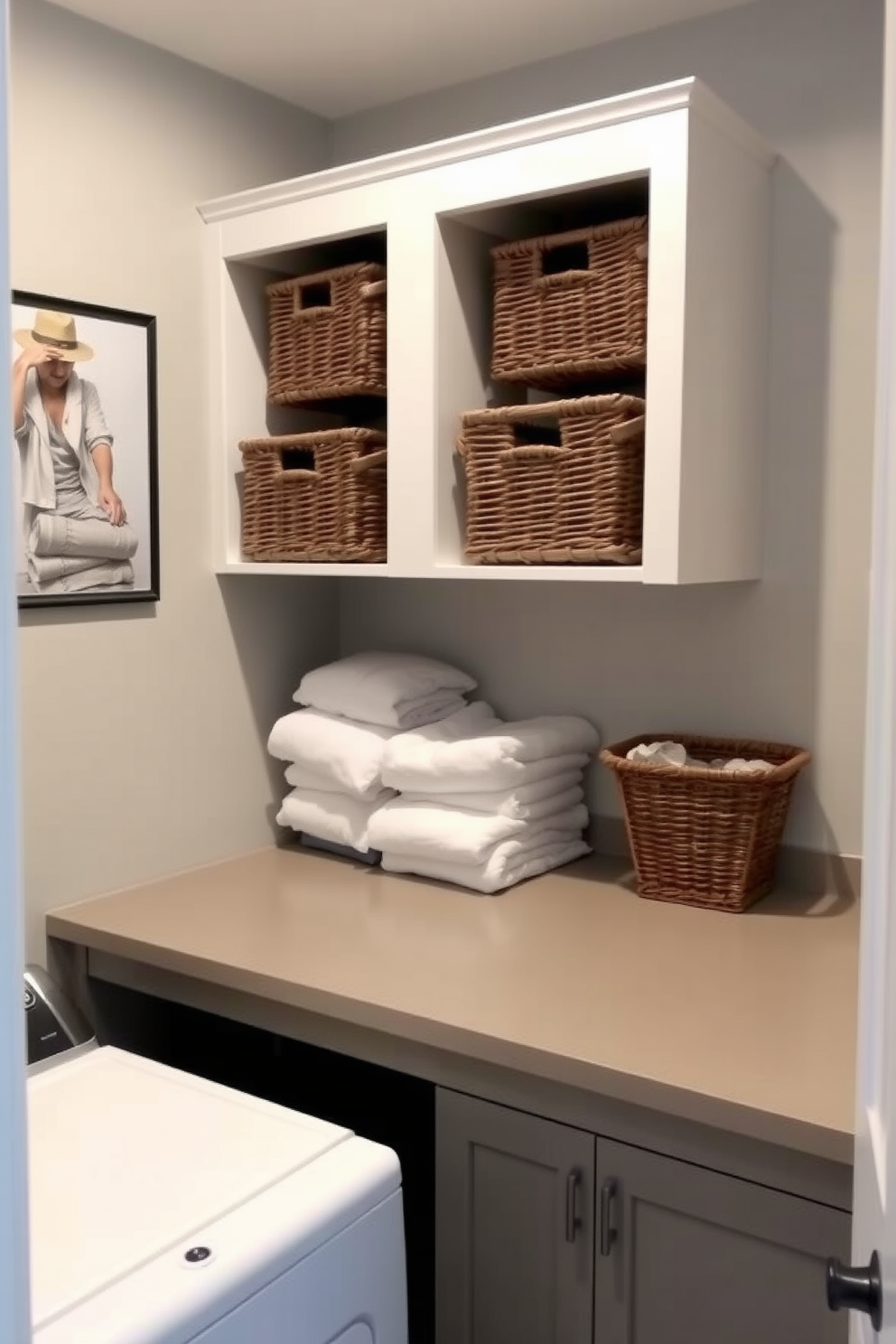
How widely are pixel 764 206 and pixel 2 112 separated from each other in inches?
64.7

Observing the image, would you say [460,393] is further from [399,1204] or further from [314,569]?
[399,1204]

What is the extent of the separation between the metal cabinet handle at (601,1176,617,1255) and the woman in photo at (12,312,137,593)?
1249 mm

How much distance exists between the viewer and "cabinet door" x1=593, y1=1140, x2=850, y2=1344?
1.32 meters

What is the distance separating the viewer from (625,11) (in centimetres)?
203

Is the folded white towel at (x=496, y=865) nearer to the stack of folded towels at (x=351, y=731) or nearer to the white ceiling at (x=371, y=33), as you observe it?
the stack of folded towels at (x=351, y=731)

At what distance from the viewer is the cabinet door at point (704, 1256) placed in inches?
52.0

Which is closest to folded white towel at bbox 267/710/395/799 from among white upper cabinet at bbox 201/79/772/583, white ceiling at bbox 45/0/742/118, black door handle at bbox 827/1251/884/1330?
white upper cabinet at bbox 201/79/772/583

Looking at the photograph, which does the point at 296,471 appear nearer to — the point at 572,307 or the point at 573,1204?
the point at 572,307

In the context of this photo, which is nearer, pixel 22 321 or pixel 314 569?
pixel 22 321

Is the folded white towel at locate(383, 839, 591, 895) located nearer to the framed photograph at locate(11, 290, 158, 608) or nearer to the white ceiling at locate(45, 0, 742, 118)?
the framed photograph at locate(11, 290, 158, 608)

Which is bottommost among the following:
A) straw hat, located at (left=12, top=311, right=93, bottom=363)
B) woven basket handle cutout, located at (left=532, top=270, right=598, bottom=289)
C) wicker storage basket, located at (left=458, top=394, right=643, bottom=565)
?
wicker storage basket, located at (left=458, top=394, right=643, bottom=565)

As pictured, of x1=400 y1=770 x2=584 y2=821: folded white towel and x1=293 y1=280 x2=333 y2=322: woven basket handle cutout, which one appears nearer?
x1=400 y1=770 x2=584 y2=821: folded white towel

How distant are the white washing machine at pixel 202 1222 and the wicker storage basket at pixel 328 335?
1261 mm

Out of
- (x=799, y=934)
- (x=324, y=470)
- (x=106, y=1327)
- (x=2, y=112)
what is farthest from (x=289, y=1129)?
(x=324, y=470)
